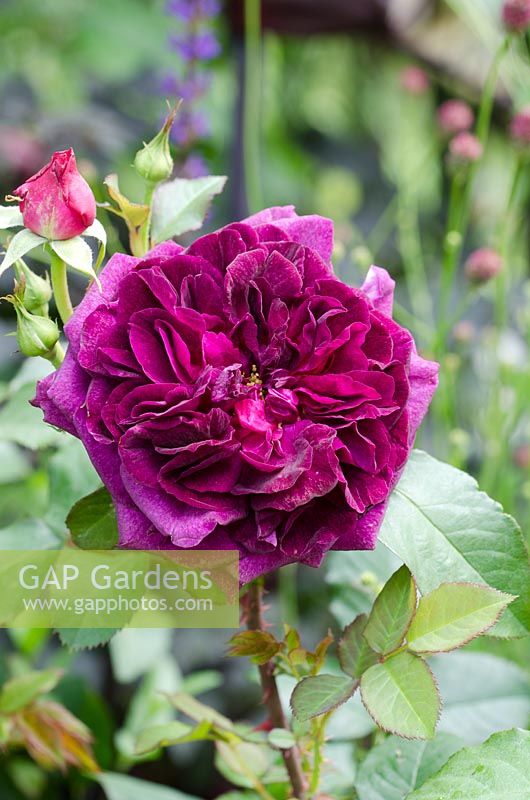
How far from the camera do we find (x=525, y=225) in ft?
3.69

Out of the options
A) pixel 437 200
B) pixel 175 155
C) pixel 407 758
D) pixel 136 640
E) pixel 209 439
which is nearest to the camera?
pixel 209 439

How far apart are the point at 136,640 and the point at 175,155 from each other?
1.44ft

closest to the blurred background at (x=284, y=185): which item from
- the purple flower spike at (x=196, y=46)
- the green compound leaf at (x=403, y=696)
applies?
the purple flower spike at (x=196, y=46)

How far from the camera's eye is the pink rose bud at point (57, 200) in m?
0.30

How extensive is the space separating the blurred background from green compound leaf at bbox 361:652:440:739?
0.34ft

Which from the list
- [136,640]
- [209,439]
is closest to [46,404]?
[209,439]

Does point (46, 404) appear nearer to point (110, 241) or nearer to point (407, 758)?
point (407, 758)

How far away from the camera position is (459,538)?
12.8 inches

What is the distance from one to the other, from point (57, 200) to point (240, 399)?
0.09m

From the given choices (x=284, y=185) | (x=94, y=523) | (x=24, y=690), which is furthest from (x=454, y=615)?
(x=284, y=185)

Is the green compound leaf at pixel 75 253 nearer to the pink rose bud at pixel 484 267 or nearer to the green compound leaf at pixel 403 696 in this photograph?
the green compound leaf at pixel 403 696

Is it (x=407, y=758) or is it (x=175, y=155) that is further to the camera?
(x=175, y=155)

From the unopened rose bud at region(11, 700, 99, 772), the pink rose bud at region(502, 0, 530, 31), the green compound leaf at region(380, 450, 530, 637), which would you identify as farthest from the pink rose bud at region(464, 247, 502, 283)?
the unopened rose bud at region(11, 700, 99, 772)

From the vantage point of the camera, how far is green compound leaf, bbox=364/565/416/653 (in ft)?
1.06
